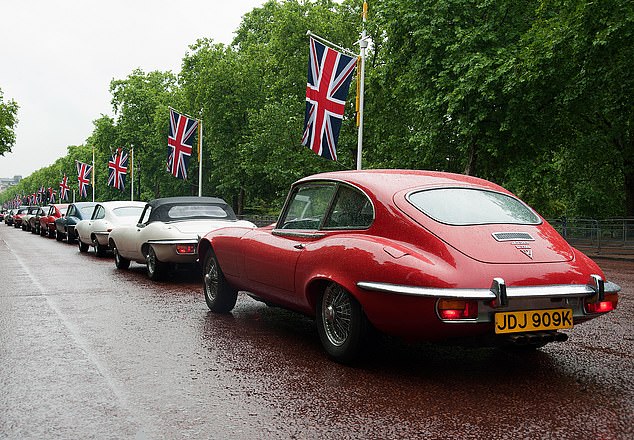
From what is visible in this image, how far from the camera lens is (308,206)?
6.16 meters

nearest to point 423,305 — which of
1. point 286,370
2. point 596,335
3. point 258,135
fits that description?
point 286,370

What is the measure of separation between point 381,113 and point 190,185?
96.0ft

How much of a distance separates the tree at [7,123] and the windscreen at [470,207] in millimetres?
60053

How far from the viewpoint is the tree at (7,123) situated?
5825 centimetres

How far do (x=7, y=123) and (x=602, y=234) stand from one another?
54014mm

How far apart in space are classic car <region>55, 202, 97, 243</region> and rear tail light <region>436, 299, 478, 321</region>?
59.5 ft

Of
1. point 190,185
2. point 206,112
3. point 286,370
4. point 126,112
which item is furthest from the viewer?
point 126,112

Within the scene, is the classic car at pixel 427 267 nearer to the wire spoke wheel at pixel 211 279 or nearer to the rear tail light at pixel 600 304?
the rear tail light at pixel 600 304

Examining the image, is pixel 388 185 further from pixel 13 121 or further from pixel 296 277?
pixel 13 121

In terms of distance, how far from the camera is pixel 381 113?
34906 mm

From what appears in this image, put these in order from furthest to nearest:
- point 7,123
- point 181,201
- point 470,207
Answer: point 7,123 → point 181,201 → point 470,207

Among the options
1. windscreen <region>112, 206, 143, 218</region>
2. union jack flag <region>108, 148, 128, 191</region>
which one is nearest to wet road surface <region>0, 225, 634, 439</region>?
windscreen <region>112, 206, 143, 218</region>

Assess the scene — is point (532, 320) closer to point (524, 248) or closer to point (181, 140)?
point (524, 248)

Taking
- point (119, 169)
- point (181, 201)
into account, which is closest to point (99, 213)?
point (181, 201)
